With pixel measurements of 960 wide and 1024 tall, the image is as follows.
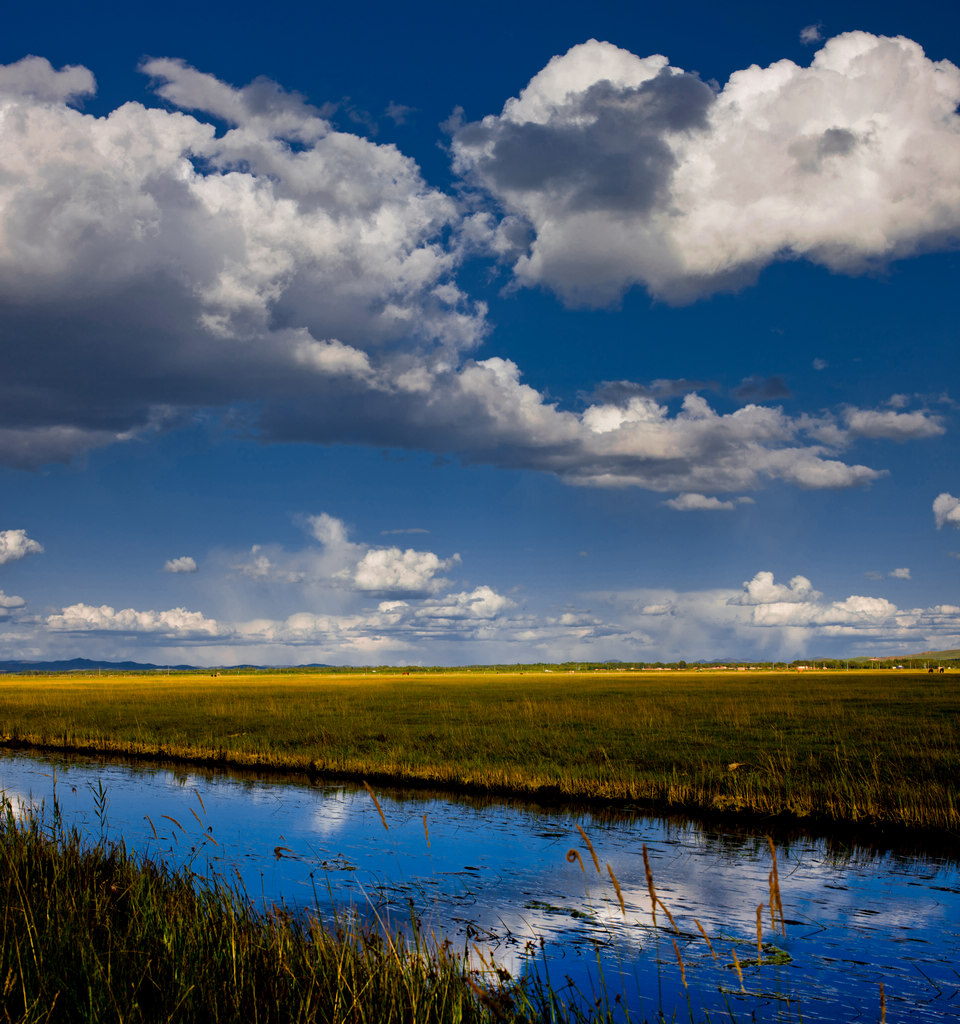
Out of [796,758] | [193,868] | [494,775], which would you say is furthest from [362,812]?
[796,758]

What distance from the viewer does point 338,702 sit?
62844mm

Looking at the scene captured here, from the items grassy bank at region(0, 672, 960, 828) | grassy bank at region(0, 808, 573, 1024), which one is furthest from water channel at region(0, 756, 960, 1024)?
grassy bank at region(0, 672, 960, 828)

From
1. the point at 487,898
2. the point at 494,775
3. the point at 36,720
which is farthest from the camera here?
the point at 36,720

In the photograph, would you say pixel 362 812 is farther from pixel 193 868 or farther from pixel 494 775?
pixel 193 868

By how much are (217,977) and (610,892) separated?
29.4ft

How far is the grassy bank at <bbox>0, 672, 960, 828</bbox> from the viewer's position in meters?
21.9

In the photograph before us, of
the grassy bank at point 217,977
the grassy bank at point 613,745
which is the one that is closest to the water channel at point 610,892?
the grassy bank at point 217,977

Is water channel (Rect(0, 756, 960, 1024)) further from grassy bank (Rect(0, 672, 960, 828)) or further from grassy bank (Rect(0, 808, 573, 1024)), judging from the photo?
→ grassy bank (Rect(0, 672, 960, 828))

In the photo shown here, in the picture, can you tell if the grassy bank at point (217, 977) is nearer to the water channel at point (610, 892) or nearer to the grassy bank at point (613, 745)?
the water channel at point (610, 892)

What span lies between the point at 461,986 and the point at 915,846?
47.7 ft

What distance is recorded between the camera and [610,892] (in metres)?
14.9

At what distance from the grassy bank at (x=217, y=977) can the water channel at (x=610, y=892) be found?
95 centimetres

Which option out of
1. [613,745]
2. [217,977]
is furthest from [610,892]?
[613,745]

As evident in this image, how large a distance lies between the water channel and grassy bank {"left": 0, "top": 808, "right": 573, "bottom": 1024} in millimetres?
946
